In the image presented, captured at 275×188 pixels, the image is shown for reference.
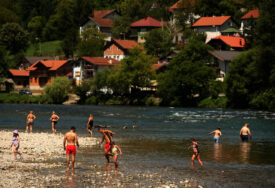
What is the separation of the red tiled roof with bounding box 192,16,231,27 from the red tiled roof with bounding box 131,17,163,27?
15003mm

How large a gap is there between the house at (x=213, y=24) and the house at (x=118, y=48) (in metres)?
17.5

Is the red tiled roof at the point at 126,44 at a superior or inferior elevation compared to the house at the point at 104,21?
inferior

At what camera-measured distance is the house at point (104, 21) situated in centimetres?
17038

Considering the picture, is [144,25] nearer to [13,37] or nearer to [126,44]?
[126,44]

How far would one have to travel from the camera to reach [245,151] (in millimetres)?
39031

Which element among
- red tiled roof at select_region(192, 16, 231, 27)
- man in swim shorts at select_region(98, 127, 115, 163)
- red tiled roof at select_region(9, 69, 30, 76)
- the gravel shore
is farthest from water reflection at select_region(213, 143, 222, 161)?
red tiled roof at select_region(9, 69, 30, 76)

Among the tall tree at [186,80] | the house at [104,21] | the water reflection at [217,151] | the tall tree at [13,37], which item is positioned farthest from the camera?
the tall tree at [13,37]

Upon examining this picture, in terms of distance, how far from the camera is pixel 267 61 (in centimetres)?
8425

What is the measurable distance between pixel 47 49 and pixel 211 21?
200ft

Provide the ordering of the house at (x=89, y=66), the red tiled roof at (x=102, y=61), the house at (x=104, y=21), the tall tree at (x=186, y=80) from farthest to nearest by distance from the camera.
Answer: the house at (x=104, y=21) → the red tiled roof at (x=102, y=61) → the house at (x=89, y=66) → the tall tree at (x=186, y=80)

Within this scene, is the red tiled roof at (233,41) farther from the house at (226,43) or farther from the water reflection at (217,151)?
the water reflection at (217,151)

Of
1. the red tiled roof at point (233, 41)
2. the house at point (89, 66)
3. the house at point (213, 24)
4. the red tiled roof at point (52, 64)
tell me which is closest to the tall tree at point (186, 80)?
the red tiled roof at point (233, 41)

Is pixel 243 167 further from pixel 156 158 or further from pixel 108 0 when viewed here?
pixel 108 0

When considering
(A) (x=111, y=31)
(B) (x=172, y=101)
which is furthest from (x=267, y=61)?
(A) (x=111, y=31)
